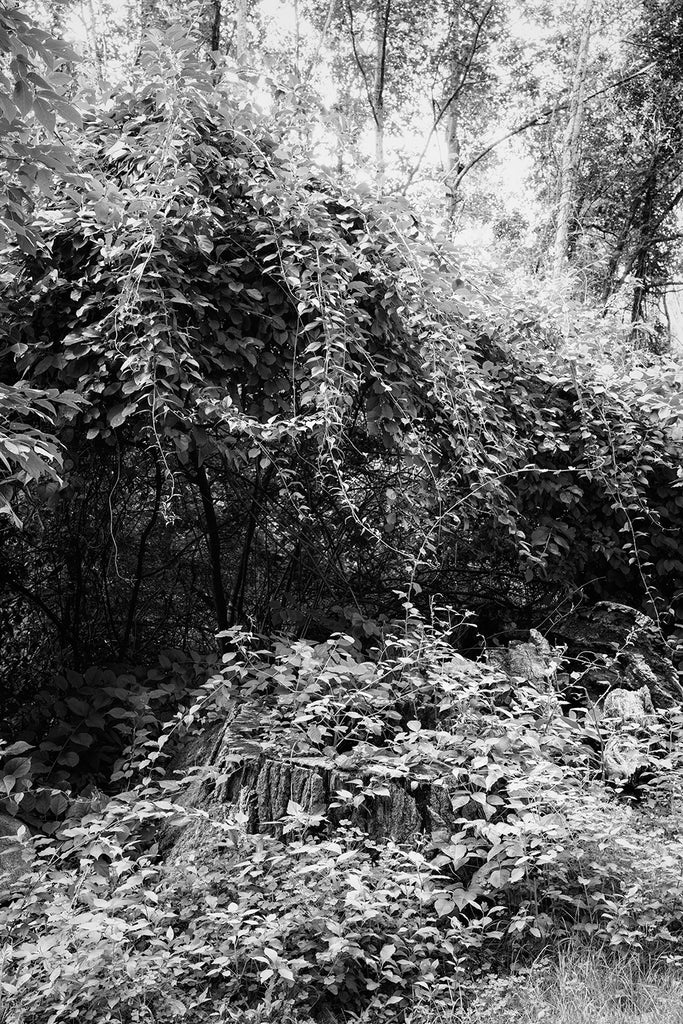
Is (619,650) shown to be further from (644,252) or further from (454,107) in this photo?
(454,107)

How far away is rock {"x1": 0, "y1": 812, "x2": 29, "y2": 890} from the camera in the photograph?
2859mm

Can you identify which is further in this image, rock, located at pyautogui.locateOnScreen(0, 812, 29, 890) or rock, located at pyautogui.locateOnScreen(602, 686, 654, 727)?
rock, located at pyautogui.locateOnScreen(602, 686, 654, 727)

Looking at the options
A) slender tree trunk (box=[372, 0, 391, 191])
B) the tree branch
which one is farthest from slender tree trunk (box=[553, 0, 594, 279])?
slender tree trunk (box=[372, 0, 391, 191])

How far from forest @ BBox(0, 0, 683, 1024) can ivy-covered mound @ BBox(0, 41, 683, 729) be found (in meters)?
0.02

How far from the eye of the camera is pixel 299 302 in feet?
12.2

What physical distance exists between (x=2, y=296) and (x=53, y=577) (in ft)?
4.72

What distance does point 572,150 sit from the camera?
42.0 feet

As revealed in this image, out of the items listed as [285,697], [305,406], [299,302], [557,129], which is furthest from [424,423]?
[557,129]

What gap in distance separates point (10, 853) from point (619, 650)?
298 cm

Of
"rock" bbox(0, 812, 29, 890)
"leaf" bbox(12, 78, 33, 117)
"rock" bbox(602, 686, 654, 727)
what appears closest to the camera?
"leaf" bbox(12, 78, 33, 117)

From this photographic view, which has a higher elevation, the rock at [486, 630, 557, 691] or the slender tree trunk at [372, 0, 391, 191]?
the slender tree trunk at [372, 0, 391, 191]

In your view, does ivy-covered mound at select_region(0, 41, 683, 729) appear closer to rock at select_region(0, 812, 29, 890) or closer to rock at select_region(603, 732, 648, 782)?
rock at select_region(603, 732, 648, 782)

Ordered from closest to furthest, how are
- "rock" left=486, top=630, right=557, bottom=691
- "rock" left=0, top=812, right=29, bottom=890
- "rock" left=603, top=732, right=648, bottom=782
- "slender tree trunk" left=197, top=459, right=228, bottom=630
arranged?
"rock" left=0, top=812, right=29, bottom=890 → "rock" left=603, top=732, right=648, bottom=782 → "rock" left=486, top=630, right=557, bottom=691 → "slender tree trunk" left=197, top=459, right=228, bottom=630

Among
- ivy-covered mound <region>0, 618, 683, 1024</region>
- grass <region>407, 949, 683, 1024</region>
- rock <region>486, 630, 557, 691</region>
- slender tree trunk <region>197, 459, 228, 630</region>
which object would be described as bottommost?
grass <region>407, 949, 683, 1024</region>
